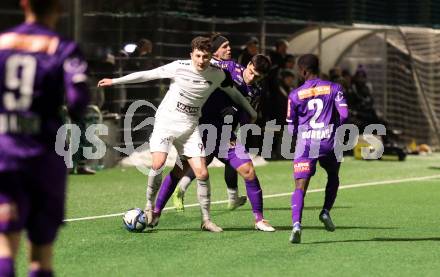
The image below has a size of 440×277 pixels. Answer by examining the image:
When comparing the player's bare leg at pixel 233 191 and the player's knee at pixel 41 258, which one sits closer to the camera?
the player's knee at pixel 41 258

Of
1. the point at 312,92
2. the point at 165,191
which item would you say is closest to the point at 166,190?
the point at 165,191

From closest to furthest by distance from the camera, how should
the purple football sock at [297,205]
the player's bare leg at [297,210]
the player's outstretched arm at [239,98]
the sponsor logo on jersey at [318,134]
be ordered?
1. the player's bare leg at [297,210]
2. the purple football sock at [297,205]
3. the sponsor logo on jersey at [318,134]
4. the player's outstretched arm at [239,98]

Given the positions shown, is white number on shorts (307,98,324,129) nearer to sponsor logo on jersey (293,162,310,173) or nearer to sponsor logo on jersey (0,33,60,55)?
sponsor logo on jersey (293,162,310,173)

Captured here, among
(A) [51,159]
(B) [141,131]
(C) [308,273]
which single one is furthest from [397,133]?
(A) [51,159]

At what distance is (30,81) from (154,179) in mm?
5268

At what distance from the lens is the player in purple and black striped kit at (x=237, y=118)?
10906 millimetres

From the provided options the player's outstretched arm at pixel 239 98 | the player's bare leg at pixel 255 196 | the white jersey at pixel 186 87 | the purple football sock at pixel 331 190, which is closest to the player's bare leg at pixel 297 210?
the purple football sock at pixel 331 190

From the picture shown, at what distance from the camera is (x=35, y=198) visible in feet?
18.2

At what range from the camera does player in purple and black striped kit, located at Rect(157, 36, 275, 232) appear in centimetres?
1091

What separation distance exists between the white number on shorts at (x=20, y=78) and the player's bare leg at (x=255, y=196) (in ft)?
17.9

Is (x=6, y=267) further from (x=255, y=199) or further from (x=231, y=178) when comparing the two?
(x=231, y=178)

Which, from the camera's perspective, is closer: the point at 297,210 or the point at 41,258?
the point at 41,258

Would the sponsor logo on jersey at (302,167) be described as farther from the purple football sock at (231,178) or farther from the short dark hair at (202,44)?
the purple football sock at (231,178)

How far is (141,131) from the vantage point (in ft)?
65.1
